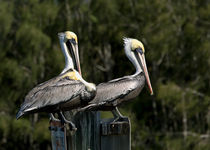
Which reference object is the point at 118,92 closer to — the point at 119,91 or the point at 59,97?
the point at 119,91

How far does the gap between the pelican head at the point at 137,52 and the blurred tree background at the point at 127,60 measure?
8.50 metres

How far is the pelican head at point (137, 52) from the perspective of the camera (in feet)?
23.0

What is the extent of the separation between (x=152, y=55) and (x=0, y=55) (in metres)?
4.44

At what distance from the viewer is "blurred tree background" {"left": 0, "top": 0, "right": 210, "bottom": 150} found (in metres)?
16.0

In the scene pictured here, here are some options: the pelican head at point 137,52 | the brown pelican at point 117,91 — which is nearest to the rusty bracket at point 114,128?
the brown pelican at point 117,91

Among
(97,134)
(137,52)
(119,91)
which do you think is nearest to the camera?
(97,134)

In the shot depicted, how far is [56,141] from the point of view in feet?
16.7

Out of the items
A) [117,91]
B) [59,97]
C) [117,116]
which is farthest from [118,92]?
[59,97]

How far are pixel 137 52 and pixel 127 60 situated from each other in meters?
9.84

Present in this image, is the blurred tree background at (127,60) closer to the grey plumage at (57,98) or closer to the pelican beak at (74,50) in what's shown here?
the pelican beak at (74,50)

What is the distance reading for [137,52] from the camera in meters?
7.04

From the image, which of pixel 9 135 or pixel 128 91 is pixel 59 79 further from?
pixel 9 135

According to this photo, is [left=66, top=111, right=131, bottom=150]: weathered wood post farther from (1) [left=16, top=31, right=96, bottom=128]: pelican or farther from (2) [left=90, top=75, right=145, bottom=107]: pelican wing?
(2) [left=90, top=75, right=145, bottom=107]: pelican wing

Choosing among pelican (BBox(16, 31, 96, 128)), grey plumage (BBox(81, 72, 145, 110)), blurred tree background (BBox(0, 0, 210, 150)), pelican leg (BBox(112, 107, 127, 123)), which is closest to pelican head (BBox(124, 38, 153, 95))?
grey plumage (BBox(81, 72, 145, 110))
